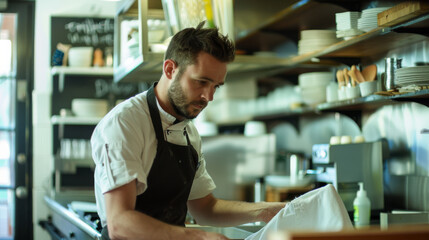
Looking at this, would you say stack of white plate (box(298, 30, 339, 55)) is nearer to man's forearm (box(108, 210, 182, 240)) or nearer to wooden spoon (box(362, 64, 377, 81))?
wooden spoon (box(362, 64, 377, 81))

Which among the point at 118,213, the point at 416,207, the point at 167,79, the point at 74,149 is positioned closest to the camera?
the point at 118,213

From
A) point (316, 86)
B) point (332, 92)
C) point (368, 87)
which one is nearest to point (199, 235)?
point (368, 87)

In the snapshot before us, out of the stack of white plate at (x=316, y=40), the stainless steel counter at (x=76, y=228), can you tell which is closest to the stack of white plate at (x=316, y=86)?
the stack of white plate at (x=316, y=40)

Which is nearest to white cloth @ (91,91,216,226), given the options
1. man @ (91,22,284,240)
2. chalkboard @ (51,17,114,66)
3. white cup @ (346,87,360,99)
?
man @ (91,22,284,240)

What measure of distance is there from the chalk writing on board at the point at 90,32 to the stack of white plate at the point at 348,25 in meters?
3.31

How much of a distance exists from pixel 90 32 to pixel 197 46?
4.27m

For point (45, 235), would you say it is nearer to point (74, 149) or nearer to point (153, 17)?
point (74, 149)

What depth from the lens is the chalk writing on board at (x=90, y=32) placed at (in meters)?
6.13

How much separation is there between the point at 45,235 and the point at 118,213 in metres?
4.43

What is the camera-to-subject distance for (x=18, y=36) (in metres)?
6.20

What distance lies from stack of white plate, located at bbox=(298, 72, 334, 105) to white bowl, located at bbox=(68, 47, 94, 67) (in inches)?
98.7

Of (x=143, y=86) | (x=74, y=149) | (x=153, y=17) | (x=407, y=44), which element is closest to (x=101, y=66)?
(x=143, y=86)

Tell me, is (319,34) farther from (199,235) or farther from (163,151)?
(199,235)

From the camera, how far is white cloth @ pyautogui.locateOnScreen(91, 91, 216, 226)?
1.95 meters
